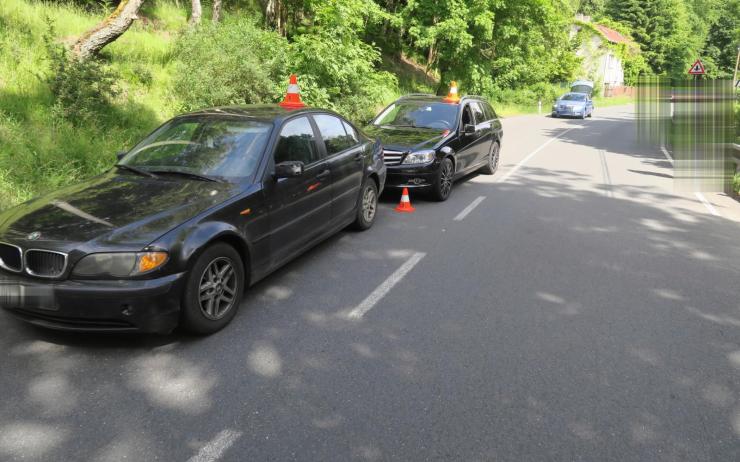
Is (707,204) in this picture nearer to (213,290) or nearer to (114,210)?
(213,290)

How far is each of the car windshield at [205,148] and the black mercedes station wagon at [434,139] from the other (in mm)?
3771

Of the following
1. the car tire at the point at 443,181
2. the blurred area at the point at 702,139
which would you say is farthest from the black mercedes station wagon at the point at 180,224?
the blurred area at the point at 702,139

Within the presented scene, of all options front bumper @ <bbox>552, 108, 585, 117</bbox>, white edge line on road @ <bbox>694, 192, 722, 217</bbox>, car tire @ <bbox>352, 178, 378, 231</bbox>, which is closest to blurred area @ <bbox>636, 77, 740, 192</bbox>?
white edge line on road @ <bbox>694, 192, 722, 217</bbox>

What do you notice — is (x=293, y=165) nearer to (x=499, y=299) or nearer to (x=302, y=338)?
(x=302, y=338)

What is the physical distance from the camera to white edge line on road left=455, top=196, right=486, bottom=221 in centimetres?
838

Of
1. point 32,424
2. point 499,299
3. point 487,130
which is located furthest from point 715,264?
point 32,424

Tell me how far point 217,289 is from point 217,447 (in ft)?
5.22

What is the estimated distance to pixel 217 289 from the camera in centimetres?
447

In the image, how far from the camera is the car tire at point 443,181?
909cm

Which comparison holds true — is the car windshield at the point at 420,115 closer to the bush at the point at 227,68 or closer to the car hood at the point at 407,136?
the car hood at the point at 407,136

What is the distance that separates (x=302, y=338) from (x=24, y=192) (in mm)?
4888

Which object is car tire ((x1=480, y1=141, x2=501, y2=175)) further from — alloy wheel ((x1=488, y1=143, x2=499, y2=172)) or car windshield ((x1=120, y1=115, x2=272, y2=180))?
car windshield ((x1=120, y1=115, x2=272, y2=180))

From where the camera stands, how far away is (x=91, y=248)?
3.83m

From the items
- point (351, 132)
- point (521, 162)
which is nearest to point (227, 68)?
point (351, 132)
